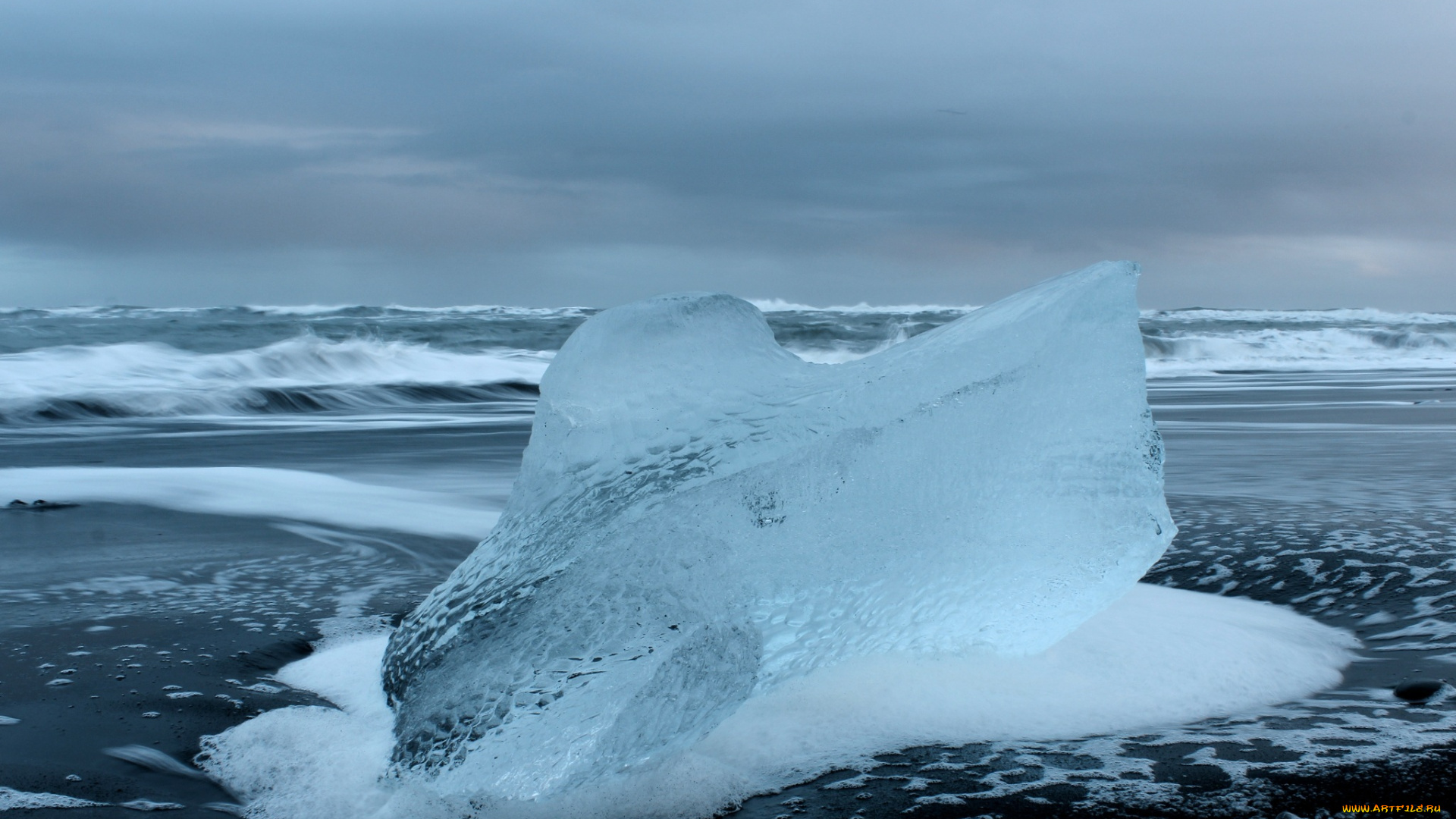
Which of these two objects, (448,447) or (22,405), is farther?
(22,405)

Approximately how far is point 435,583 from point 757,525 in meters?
1.93

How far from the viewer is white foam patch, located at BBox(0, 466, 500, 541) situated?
5.02 m

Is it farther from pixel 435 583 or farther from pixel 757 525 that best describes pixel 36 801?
pixel 435 583

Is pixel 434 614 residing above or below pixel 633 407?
below

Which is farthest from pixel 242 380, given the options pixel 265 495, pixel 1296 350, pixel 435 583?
pixel 1296 350

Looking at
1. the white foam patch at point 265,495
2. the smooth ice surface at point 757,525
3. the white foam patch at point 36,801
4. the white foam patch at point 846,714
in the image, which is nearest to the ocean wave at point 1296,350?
the white foam patch at point 265,495

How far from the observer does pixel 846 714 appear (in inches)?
93.9

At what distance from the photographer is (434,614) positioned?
240 centimetres

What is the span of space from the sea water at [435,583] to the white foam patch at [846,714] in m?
0.02

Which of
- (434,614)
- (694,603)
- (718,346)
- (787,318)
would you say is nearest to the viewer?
(694,603)

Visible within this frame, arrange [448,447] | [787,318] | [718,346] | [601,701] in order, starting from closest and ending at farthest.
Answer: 1. [601,701]
2. [718,346]
3. [448,447]
4. [787,318]

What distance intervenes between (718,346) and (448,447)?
5.88m

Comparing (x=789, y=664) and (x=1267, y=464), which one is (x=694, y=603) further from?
(x=1267, y=464)

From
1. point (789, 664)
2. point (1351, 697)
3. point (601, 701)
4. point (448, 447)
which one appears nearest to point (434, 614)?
point (601, 701)
